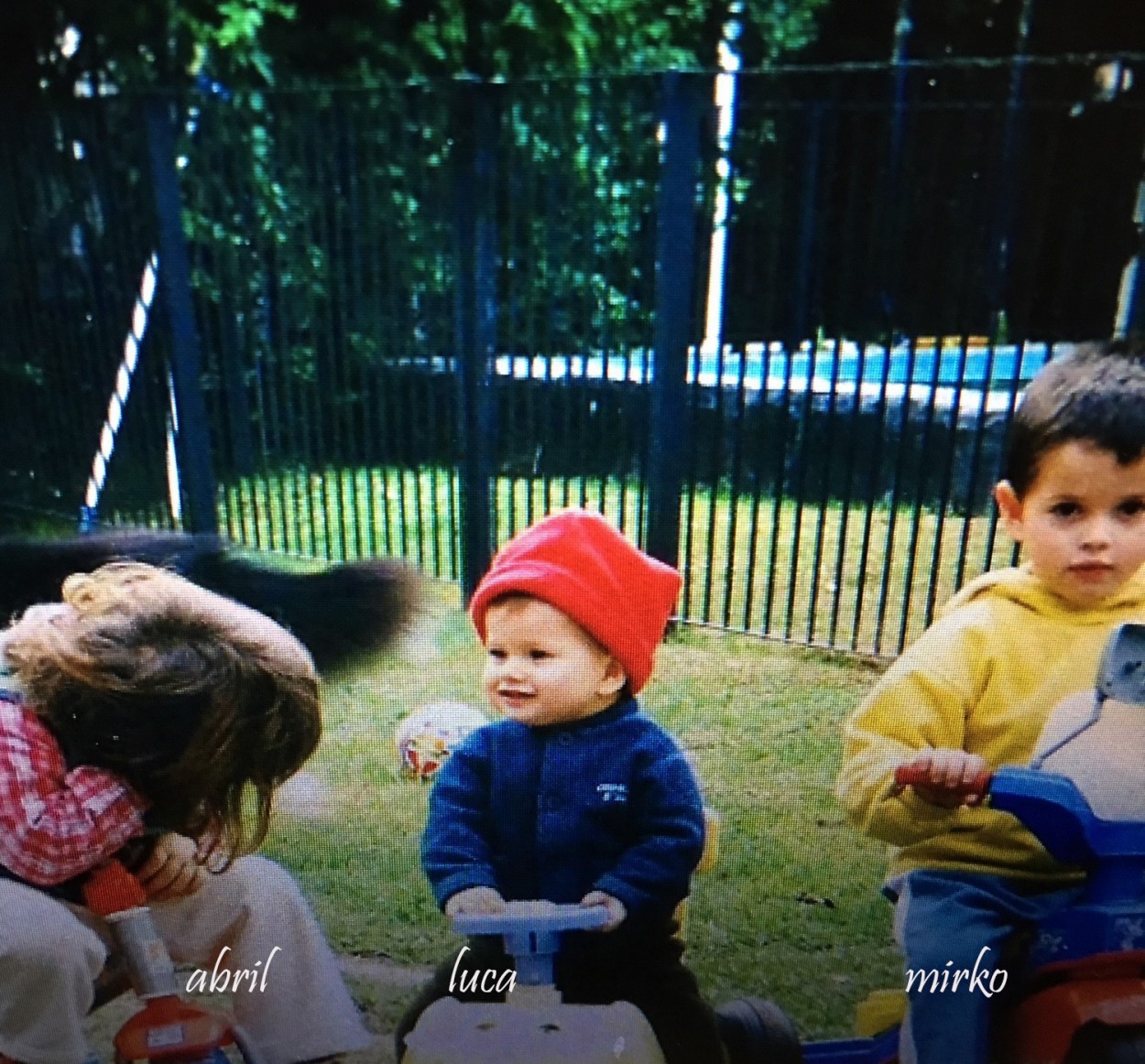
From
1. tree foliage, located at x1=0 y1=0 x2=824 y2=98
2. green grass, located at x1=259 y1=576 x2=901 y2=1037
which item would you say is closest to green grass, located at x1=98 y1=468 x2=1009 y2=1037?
green grass, located at x1=259 y1=576 x2=901 y2=1037

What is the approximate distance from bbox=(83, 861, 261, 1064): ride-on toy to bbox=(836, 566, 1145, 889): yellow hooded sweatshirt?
0.71 meters

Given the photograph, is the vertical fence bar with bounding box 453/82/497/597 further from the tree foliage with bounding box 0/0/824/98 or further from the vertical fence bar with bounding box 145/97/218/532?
the vertical fence bar with bounding box 145/97/218/532

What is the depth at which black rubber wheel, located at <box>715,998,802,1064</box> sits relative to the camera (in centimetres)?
116

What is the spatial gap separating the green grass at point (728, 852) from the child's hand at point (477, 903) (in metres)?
0.09

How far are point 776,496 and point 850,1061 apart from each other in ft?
2.07

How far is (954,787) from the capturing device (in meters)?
1.04

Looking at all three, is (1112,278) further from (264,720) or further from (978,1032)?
(264,720)

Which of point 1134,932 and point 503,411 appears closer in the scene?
point 1134,932

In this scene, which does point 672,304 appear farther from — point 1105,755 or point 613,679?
point 1105,755

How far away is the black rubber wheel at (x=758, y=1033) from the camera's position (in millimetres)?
1160

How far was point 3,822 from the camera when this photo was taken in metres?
1.03

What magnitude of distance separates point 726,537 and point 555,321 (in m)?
0.32

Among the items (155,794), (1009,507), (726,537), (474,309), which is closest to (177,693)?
(155,794)

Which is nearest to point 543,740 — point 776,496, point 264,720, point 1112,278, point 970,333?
point 264,720
